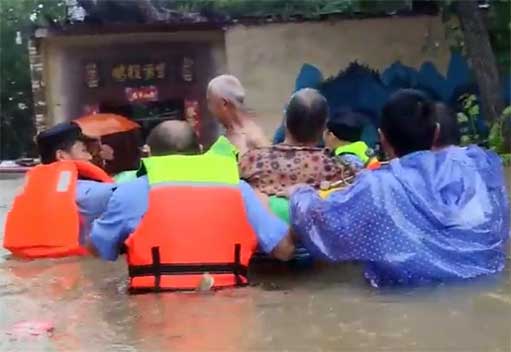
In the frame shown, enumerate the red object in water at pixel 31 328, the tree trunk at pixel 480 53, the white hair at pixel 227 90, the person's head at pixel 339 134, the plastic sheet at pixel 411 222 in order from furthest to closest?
the tree trunk at pixel 480 53, the person's head at pixel 339 134, the white hair at pixel 227 90, the plastic sheet at pixel 411 222, the red object in water at pixel 31 328

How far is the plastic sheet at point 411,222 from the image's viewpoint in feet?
14.7

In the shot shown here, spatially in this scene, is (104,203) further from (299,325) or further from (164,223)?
(299,325)

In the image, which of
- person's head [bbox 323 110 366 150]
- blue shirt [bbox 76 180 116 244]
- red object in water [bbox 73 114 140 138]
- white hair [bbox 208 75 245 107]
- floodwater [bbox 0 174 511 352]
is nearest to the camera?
floodwater [bbox 0 174 511 352]

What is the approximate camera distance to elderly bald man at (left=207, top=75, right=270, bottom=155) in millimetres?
5383

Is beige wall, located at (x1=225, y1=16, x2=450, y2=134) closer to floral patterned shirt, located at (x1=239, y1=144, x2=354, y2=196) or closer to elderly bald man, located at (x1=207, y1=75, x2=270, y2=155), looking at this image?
elderly bald man, located at (x1=207, y1=75, x2=270, y2=155)

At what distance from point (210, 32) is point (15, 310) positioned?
15.3 m

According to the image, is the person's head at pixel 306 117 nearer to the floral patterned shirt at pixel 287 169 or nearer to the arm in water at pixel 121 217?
the floral patterned shirt at pixel 287 169

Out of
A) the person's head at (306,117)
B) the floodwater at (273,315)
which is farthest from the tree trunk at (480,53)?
the floodwater at (273,315)

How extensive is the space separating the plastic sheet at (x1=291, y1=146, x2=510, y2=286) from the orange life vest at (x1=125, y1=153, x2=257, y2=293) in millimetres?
275

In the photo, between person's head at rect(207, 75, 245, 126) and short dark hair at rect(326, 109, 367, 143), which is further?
short dark hair at rect(326, 109, 367, 143)

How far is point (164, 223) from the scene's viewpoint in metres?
4.52

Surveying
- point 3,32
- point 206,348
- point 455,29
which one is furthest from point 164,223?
point 3,32

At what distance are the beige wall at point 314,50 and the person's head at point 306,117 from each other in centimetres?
1417

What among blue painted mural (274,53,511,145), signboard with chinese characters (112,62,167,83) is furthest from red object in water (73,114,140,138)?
blue painted mural (274,53,511,145)
